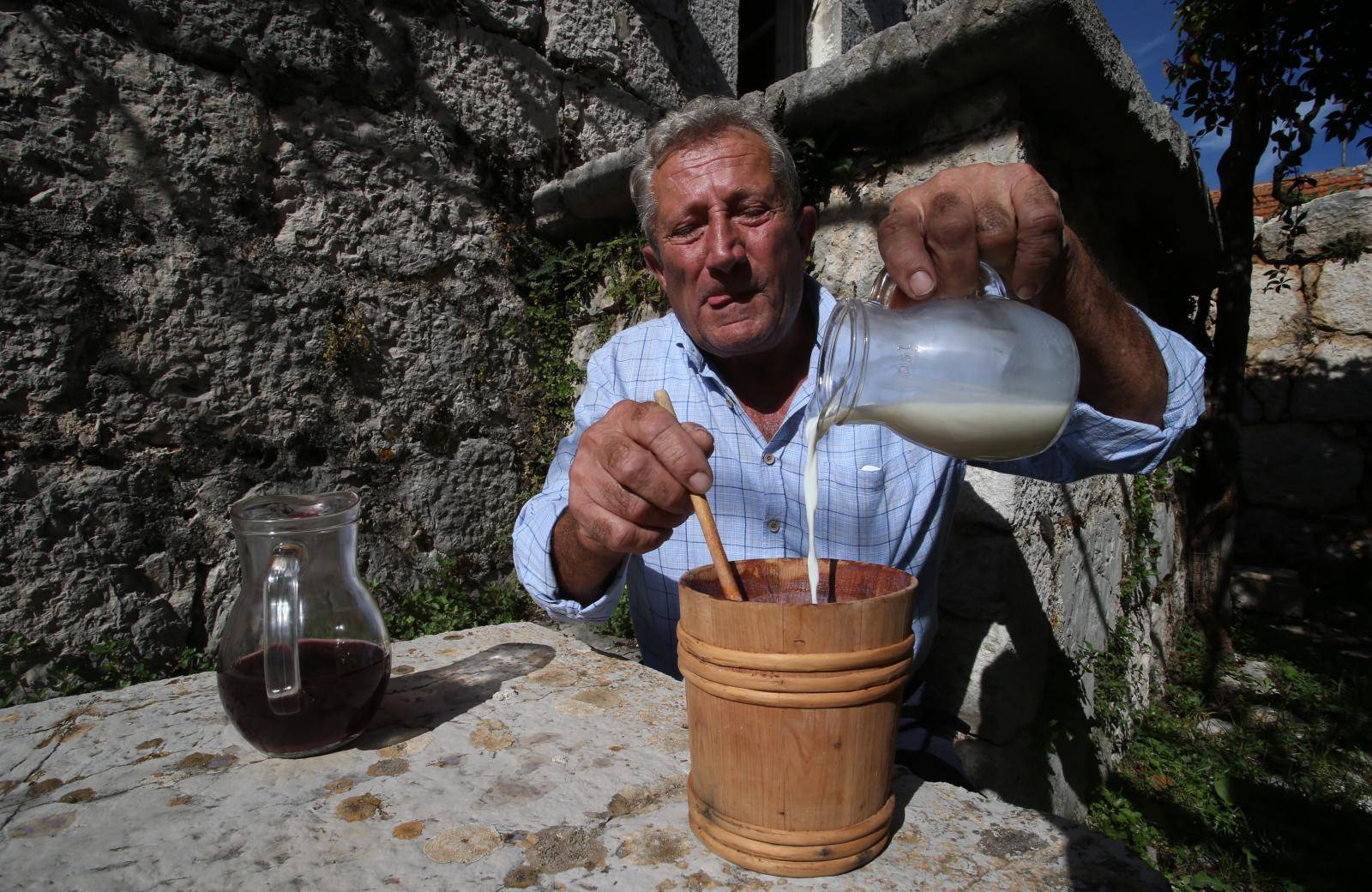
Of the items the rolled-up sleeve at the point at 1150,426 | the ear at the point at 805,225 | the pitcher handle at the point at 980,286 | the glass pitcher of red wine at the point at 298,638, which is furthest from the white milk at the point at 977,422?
the ear at the point at 805,225

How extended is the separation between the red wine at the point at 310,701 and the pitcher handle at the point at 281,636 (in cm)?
1

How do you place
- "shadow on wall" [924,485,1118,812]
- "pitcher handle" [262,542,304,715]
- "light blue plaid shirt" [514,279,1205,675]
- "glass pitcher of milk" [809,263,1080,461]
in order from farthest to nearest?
"shadow on wall" [924,485,1118,812]
"light blue plaid shirt" [514,279,1205,675]
"pitcher handle" [262,542,304,715]
"glass pitcher of milk" [809,263,1080,461]

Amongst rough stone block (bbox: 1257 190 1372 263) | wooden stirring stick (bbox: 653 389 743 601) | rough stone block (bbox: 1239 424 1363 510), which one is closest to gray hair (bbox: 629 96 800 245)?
wooden stirring stick (bbox: 653 389 743 601)

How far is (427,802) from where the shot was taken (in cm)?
97

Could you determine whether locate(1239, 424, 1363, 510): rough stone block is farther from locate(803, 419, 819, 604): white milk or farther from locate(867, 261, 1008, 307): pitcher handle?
locate(803, 419, 819, 604): white milk

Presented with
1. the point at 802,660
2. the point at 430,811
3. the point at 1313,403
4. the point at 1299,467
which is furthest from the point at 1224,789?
the point at 1313,403

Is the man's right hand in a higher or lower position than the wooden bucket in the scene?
higher

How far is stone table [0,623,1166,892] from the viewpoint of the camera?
82 cm

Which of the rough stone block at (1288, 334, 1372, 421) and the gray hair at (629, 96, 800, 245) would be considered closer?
the gray hair at (629, 96, 800, 245)

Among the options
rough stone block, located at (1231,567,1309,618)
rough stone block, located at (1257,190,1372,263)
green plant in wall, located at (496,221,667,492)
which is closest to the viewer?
green plant in wall, located at (496,221,667,492)

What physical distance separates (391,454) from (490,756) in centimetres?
173

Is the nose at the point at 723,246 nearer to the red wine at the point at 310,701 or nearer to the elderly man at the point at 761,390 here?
the elderly man at the point at 761,390

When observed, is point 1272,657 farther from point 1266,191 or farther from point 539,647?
point 1266,191

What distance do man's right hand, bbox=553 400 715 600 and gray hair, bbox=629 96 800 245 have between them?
99cm
